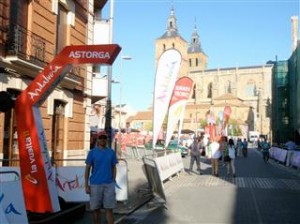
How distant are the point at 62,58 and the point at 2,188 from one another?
3.24 meters

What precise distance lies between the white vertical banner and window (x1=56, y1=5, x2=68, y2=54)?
3.59 m

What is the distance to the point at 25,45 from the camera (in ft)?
45.0

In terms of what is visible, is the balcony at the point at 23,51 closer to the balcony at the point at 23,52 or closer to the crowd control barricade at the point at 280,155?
the balcony at the point at 23,52

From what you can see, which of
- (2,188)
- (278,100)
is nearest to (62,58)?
(2,188)

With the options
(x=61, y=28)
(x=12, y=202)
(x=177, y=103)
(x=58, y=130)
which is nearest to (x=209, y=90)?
(x=177, y=103)

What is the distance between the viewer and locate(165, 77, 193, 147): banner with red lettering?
780 inches

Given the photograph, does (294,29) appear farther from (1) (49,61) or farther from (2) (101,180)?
(2) (101,180)

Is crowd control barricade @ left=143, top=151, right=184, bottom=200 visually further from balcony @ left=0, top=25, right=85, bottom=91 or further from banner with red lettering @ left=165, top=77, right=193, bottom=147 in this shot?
balcony @ left=0, top=25, right=85, bottom=91

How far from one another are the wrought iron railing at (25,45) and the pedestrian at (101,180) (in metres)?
5.91

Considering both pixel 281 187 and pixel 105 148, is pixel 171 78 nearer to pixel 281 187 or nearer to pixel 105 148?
pixel 281 187

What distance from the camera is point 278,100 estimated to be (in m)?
56.2

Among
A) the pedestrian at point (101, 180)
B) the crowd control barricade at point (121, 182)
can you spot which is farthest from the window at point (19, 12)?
the pedestrian at point (101, 180)

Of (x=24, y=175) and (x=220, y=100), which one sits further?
(x=220, y=100)

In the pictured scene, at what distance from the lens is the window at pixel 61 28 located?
16.9 m
